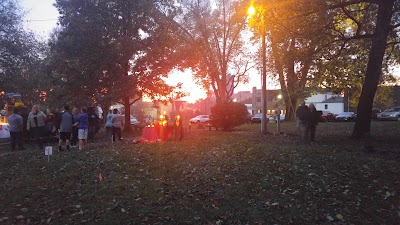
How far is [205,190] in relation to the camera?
670cm

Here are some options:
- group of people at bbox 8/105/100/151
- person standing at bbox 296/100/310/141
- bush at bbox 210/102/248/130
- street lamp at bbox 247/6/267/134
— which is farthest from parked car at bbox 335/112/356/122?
group of people at bbox 8/105/100/151

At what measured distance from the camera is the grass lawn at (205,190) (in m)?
5.62

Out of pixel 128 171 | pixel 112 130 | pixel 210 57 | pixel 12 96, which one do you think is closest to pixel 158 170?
pixel 128 171

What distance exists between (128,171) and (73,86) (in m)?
15.3

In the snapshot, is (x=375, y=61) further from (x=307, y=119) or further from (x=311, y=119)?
(x=307, y=119)

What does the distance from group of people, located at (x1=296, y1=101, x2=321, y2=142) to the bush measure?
8436mm

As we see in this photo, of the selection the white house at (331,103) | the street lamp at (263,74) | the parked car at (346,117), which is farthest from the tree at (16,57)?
the white house at (331,103)

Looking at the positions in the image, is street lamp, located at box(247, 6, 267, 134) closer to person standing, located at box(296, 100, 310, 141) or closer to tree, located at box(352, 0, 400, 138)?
person standing, located at box(296, 100, 310, 141)

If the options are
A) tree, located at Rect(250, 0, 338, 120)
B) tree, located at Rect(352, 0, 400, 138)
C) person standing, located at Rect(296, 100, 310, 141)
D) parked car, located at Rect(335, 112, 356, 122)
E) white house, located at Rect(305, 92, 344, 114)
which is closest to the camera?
person standing, located at Rect(296, 100, 310, 141)

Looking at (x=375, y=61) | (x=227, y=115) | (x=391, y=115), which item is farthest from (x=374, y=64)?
(x=391, y=115)

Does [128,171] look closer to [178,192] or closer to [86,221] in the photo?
[178,192]

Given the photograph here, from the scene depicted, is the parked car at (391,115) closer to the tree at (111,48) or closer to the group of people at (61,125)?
the tree at (111,48)

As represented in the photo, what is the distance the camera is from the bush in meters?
21.9

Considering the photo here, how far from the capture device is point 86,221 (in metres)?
5.46
